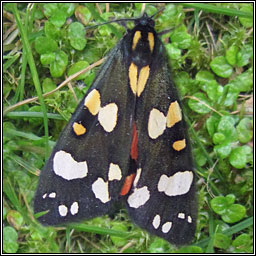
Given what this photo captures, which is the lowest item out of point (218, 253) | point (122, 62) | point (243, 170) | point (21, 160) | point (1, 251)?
point (218, 253)

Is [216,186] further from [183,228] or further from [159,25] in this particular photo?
[159,25]

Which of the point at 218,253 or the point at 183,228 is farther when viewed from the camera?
the point at 218,253

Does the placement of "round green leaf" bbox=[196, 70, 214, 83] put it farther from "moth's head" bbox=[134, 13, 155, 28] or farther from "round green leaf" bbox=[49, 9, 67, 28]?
"round green leaf" bbox=[49, 9, 67, 28]

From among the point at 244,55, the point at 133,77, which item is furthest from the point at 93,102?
the point at 244,55

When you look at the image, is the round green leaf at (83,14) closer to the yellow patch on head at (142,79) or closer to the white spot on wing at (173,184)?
the yellow patch on head at (142,79)

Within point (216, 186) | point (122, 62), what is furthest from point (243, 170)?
point (122, 62)

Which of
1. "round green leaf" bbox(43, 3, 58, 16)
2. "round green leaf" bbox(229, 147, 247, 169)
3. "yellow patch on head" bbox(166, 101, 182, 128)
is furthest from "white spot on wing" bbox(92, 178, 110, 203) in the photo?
"round green leaf" bbox(43, 3, 58, 16)
